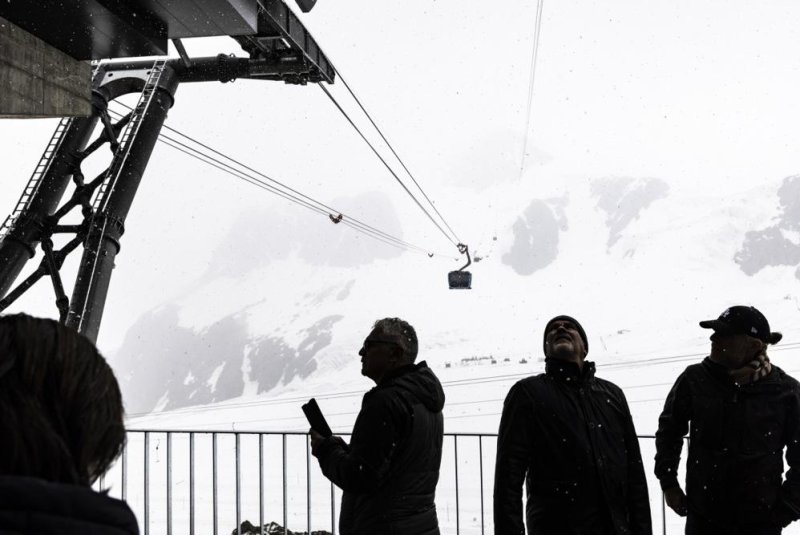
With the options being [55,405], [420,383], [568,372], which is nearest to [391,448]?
[420,383]

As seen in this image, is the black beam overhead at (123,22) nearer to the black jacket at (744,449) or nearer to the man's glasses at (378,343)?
the man's glasses at (378,343)

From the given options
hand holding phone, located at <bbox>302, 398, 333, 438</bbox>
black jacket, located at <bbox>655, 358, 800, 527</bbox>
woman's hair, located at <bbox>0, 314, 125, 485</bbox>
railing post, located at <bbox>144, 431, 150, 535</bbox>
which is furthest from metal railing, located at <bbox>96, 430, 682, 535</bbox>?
woman's hair, located at <bbox>0, 314, 125, 485</bbox>

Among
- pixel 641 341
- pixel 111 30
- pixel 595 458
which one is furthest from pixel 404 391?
pixel 641 341

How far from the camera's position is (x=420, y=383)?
2.87 metres

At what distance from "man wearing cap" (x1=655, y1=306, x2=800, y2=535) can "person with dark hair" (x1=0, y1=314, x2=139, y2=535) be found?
2.90 metres

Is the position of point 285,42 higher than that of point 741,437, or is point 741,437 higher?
point 285,42

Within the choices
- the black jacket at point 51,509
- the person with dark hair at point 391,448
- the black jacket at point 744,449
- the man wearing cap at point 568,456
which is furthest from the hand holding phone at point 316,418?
the black jacket at point 51,509

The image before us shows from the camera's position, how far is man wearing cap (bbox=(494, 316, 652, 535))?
2.76m

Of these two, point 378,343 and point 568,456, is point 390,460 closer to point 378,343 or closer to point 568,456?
point 378,343

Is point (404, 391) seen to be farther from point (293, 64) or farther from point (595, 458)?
point (293, 64)

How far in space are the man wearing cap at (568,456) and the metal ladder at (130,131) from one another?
215 inches

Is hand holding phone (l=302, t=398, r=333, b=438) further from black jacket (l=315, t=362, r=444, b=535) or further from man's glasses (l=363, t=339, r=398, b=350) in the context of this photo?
man's glasses (l=363, t=339, r=398, b=350)

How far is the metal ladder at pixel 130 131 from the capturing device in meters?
7.10

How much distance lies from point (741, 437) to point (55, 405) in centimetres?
303
